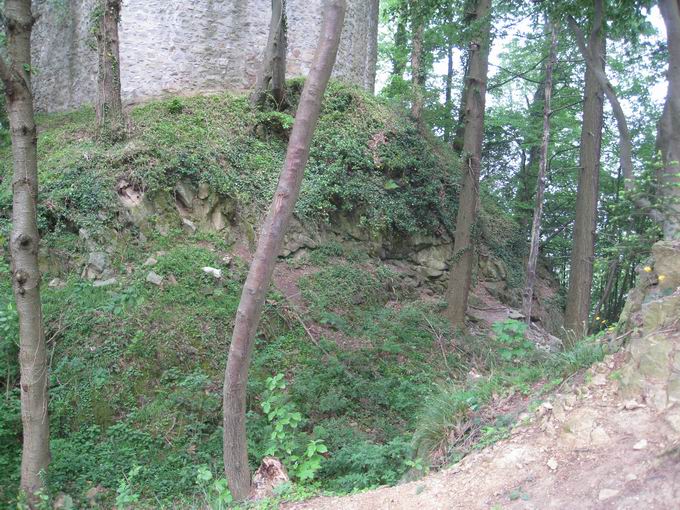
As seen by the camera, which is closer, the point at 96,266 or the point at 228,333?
the point at 228,333

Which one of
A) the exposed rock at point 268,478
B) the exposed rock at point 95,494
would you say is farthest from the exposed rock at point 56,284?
the exposed rock at point 268,478

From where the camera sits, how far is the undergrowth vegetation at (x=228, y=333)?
219 inches

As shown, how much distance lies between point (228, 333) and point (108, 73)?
608 cm

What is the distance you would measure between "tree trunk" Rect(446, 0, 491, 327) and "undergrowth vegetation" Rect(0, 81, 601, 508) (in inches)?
18.4

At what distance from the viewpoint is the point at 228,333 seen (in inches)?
312

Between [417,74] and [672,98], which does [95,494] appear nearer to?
[672,98]

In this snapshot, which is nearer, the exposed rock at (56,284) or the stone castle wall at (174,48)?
the exposed rock at (56,284)

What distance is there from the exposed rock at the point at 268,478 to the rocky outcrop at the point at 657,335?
9.63ft

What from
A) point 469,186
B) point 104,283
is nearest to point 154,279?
point 104,283

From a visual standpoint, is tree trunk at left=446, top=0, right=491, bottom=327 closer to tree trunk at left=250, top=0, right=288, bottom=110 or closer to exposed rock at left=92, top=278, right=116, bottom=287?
tree trunk at left=250, top=0, right=288, bottom=110

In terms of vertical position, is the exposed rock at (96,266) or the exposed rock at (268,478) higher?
the exposed rock at (96,266)

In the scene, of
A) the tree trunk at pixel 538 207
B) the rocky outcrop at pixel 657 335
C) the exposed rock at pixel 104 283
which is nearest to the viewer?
the rocky outcrop at pixel 657 335

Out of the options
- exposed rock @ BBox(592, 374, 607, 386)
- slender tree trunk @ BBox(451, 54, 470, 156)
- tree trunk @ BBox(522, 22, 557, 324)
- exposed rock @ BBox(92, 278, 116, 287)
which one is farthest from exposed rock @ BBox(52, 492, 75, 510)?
slender tree trunk @ BBox(451, 54, 470, 156)

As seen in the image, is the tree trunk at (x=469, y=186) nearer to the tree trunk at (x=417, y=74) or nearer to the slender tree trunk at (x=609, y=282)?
the slender tree trunk at (x=609, y=282)
